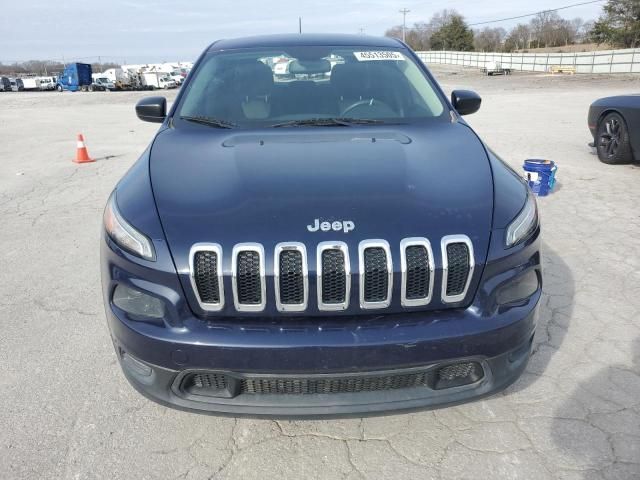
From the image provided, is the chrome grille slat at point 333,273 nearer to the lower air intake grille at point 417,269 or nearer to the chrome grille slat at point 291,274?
the chrome grille slat at point 291,274

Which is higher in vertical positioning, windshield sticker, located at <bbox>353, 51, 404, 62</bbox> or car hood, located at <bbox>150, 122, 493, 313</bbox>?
windshield sticker, located at <bbox>353, 51, 404, 62</bbox>

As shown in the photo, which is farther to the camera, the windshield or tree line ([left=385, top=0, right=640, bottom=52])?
tree line ([left=385, top=0, right=640, bottom=52])

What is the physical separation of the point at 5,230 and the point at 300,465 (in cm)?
431

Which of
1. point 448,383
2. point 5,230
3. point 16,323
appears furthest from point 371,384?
point 5,230

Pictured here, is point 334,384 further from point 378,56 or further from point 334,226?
point 378,56

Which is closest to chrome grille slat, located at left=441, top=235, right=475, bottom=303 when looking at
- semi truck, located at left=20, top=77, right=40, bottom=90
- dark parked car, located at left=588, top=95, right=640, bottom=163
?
dark parked car, located at left=588, top=95, right=640, bottom=163

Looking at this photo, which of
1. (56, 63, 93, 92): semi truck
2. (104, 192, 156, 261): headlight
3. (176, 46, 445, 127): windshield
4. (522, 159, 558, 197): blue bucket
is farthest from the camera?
(56, 63, 93, 92): semi truck

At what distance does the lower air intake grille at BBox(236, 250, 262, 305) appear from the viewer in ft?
5.84

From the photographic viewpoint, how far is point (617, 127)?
692 cm

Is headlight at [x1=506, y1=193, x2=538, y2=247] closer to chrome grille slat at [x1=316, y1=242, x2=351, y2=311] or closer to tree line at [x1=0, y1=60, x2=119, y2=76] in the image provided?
chrome grille slat at [x1=316, y1=242, x2=351, y2=311]

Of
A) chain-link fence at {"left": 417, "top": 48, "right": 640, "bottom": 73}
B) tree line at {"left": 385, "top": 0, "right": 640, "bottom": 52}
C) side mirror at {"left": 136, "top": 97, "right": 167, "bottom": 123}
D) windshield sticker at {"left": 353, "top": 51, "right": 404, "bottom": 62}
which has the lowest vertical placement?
side mirror at {"left": 136, "top": 97, "right": 167, "bottom": 123}

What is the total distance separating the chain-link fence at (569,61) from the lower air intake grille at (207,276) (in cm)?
3573

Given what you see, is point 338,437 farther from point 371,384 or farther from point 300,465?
point 371,384

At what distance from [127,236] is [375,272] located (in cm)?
98
